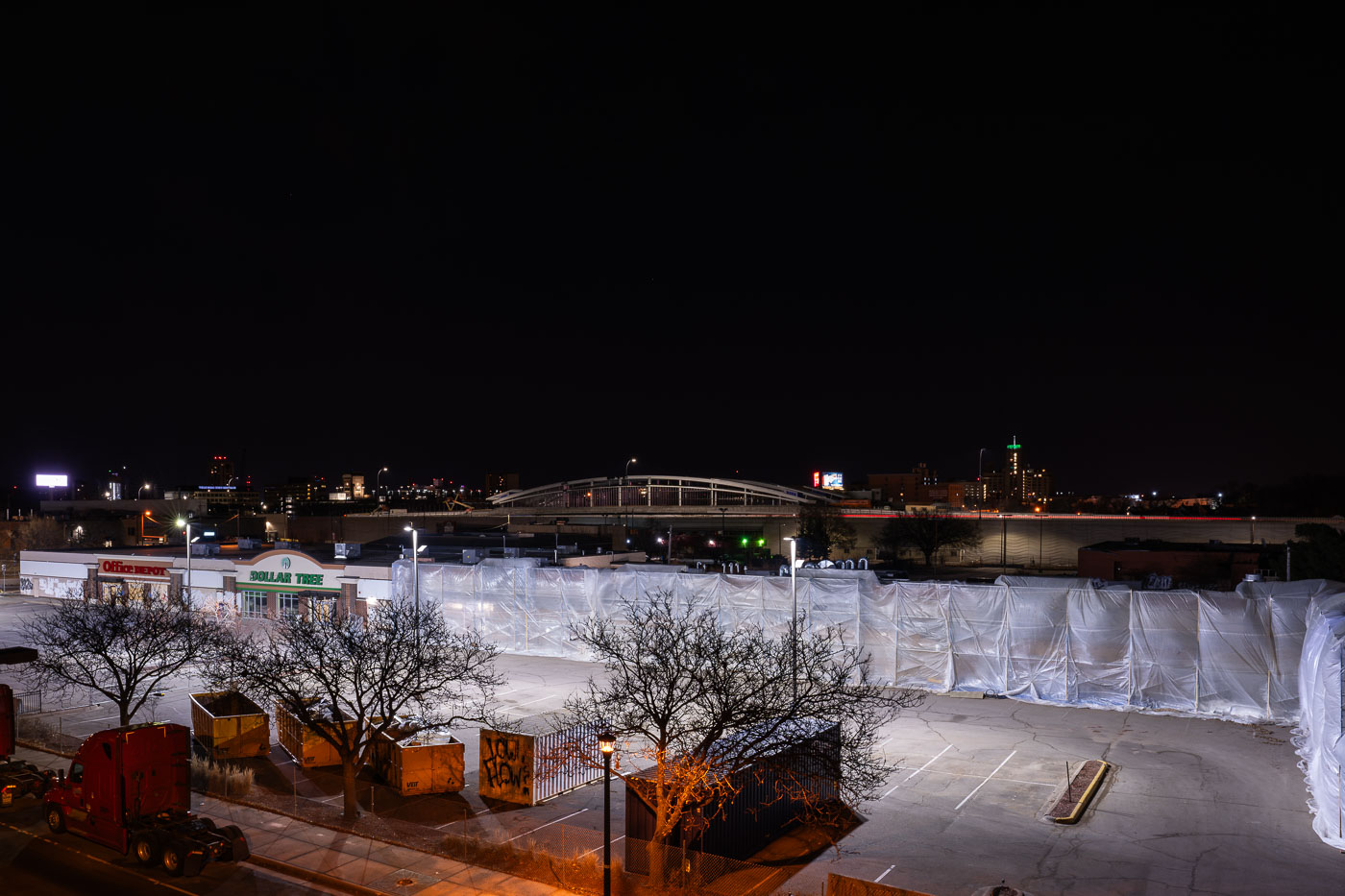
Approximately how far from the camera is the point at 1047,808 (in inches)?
780

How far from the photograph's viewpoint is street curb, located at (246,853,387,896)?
16.0 meters

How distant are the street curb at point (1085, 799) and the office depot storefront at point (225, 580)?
30932 mm

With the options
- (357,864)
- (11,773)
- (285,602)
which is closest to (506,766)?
(357,864)

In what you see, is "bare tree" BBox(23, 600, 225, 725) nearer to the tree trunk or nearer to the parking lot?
the parking lot

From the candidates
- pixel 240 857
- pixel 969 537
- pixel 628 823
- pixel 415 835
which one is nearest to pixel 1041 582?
pixel 628 823

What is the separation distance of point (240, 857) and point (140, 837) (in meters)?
2.00

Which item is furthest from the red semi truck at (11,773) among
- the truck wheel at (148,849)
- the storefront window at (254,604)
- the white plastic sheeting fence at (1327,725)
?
the white plastic sheeting fence at (1327,725)

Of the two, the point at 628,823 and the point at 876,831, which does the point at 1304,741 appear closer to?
the point at 876,831

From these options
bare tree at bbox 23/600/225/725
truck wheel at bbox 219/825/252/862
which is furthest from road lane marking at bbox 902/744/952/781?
bare tree at bbox 23/600/225/725

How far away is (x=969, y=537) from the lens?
80.4 meters

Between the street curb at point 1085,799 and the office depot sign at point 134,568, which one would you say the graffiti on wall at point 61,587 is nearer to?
the office depot sign at point 134,568

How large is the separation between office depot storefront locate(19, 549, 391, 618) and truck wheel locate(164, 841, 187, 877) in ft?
74.9

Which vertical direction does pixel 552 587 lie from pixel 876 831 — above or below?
above

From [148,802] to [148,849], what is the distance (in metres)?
0.98
